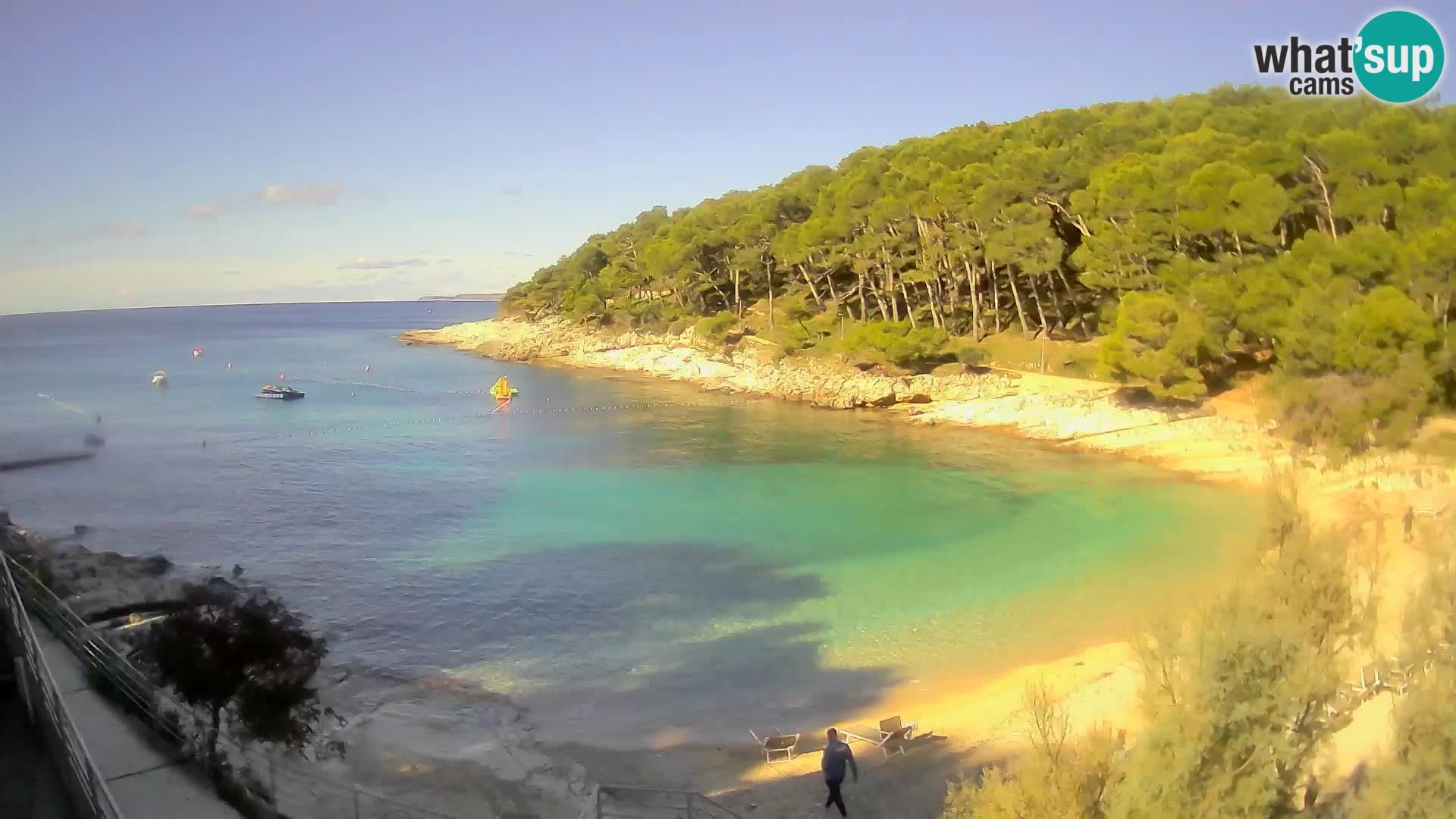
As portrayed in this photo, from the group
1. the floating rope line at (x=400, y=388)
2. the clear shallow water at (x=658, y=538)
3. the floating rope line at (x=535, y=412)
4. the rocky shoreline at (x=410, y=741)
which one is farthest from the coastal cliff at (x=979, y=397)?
the rocky shoreline at (x=410, y=741)

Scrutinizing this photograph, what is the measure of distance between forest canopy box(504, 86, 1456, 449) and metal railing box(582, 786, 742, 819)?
22094 millimetres

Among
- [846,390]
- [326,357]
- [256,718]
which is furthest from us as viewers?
[326,357]

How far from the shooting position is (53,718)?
247 inches

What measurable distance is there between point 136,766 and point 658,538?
15704mm

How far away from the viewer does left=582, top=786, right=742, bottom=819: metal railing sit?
9.69 m

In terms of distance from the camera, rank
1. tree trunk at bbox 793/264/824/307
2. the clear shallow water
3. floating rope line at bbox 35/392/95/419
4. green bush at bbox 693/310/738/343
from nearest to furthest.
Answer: the clear shallow water < floating rope line at bbox 35/392/95/419 < tree trunk at bbox 793/264/824/307 < green bush at bbox 693/310/738/343

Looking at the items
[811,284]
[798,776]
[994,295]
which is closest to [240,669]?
[798,776]

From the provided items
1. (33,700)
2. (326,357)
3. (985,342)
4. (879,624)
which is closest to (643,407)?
(985,342)

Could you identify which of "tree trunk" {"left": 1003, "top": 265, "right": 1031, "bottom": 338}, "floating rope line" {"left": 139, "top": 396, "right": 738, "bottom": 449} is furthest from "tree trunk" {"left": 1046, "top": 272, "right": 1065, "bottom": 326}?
"floating rope line" {"left": 139, "top": 396, "right": 738, "bottom": 449}

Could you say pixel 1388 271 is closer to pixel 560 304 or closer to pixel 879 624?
pixel 879 624

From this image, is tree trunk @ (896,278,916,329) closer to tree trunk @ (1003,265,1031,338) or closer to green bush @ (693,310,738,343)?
tree trunk @ (1003,265,1031,338)

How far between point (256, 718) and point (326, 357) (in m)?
84.8

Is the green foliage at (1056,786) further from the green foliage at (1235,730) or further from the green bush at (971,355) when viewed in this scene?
the green bush at (971,355)

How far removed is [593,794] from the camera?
9.95 metres
